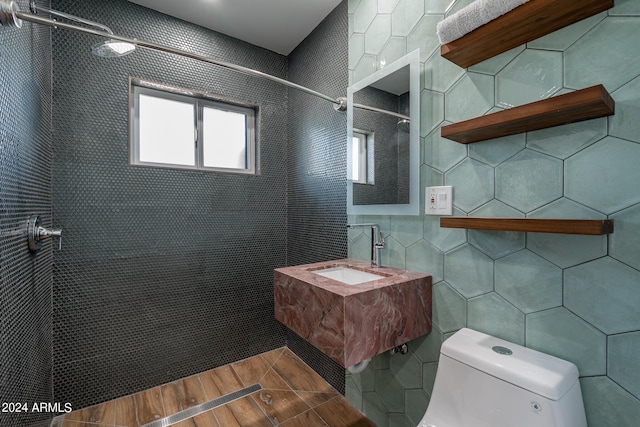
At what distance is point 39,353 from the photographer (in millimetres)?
1345

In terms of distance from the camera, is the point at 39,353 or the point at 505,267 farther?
the point at 39,353

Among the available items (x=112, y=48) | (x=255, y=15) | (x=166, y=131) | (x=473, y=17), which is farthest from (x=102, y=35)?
(x=473, y=17)

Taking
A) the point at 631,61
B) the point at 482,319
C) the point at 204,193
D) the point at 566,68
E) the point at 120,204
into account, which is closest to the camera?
the point at 631,61

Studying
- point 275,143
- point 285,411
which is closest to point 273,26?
point 275,143

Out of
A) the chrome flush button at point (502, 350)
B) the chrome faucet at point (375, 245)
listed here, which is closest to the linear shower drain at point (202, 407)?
the chrome faucet at point (375, 245)

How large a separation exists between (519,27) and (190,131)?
209cm

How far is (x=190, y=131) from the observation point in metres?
2.20

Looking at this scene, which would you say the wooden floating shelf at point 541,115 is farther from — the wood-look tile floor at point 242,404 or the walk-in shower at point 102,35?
the wood-look tile floor at point 242,404

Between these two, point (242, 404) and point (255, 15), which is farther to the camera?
point (255, 15)

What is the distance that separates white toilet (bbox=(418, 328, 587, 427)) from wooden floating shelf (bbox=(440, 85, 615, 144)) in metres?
0.77

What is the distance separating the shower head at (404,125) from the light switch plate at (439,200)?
32 centimetres

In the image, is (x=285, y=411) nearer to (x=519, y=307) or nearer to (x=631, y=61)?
(x=519, y=307)

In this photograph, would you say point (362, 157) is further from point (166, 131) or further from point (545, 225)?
point (166, 131)

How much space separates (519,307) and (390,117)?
104 cm
